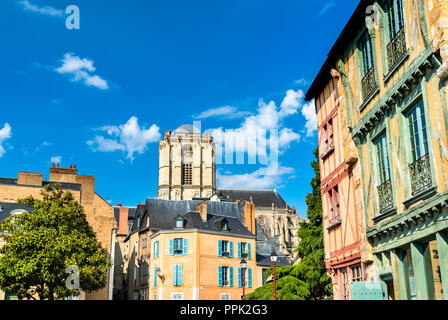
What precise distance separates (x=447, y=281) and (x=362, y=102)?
4.72 metres

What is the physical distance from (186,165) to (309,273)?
62.2 m

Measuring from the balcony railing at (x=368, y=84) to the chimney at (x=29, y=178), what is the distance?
86.2ft

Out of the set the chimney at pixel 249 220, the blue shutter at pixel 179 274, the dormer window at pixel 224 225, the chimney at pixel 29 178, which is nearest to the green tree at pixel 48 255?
the blue shutter at pixel 179 274

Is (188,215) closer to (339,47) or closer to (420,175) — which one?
(339,47)

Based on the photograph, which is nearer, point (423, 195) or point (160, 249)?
point (423, 195)

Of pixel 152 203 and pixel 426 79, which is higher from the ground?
pixel 152 203

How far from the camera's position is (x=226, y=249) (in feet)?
109

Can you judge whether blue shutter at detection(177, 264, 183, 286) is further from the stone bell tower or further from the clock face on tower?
the stone bell tower

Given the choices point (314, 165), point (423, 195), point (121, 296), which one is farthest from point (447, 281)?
point (121, 296)

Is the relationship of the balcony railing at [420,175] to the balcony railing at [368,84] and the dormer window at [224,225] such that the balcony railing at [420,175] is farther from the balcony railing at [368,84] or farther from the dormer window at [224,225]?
the dormer window at [224,225]

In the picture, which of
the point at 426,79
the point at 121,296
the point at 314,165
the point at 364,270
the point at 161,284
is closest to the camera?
the point at 426,79

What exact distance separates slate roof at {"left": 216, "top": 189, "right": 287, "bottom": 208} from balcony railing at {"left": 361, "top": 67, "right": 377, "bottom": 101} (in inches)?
2541
